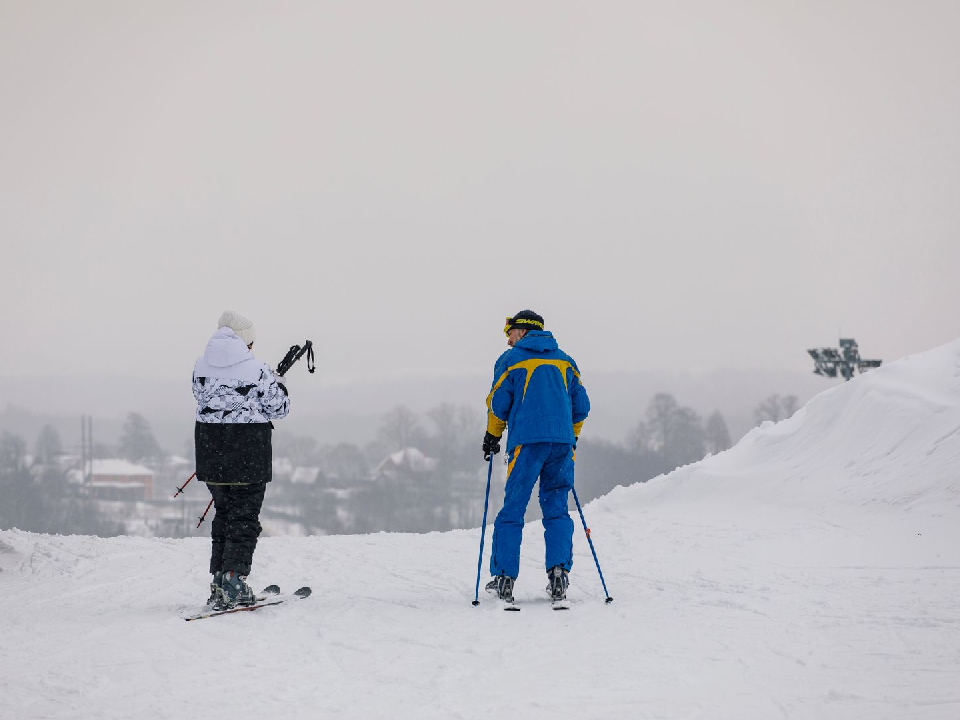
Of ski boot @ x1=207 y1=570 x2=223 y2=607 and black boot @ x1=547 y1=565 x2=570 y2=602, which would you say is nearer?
ski boot @ x1=207 y1=570 x2=223 y2=607

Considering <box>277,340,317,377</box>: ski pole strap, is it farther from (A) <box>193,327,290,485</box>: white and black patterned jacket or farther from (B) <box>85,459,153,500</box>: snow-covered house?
(B) <box>85,459,153,500</box>: snow-covered house

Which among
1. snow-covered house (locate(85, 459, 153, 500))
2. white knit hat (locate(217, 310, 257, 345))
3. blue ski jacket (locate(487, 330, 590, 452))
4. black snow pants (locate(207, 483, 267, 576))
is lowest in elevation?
snow-covered house (locate(85, 459, 153, 500))

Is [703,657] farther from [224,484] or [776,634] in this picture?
[224,484]

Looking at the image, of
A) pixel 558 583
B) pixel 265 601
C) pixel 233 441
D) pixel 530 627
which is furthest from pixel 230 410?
pixel 558 583

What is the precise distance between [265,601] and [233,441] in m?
1.24

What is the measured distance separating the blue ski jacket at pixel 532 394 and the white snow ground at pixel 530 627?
1277 mm

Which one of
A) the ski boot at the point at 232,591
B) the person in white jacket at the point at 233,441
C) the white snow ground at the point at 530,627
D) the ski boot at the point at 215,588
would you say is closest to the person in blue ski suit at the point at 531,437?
the white snow ground at the point at 530,627

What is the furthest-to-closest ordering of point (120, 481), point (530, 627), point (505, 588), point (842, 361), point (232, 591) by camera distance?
point (120, 481) < point (842, 361) < point (505, 588) < point (232, 591) < point (530, 627)

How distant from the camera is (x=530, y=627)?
5672 mm

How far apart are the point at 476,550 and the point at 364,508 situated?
2487 inches

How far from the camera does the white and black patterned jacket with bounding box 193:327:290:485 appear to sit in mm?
6172

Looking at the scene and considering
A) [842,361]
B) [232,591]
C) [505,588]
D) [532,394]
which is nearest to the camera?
[232,591]

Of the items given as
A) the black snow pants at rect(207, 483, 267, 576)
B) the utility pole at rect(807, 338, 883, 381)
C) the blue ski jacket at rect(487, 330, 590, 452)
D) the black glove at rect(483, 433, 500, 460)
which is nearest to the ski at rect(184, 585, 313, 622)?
the black snow pants at rect(207, 483, 267, 576)

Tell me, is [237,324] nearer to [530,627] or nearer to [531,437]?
[531,437]
